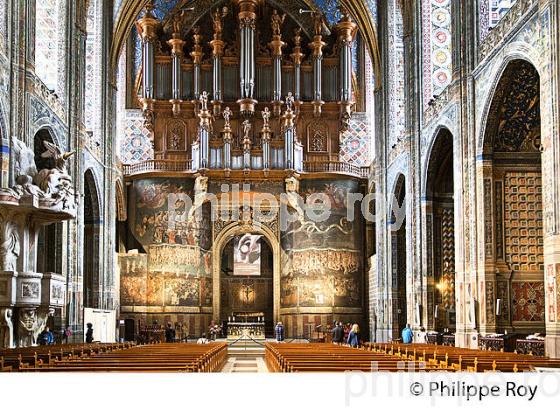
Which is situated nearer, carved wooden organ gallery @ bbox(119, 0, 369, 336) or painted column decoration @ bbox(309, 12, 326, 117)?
carved wooden organ gallery @ bbox(119, 0, 369, 336)

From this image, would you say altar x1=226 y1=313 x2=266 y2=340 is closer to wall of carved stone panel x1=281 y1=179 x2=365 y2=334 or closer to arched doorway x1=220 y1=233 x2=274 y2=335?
wall of carved stone panel x1=281 y1=179 x2=365 y2=334

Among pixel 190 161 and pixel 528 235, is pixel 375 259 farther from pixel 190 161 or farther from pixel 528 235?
pixel 528 235

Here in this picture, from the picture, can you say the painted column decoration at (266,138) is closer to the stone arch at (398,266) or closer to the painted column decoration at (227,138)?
the painted column decoration at (227,138)

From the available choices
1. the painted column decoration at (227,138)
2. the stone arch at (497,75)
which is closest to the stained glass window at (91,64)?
the painted column decoration at (227,138)

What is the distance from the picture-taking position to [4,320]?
21.2 metres

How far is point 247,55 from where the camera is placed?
44281mm

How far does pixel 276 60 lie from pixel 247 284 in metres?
12.3

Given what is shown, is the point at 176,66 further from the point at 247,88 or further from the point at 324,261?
the point at 324,261

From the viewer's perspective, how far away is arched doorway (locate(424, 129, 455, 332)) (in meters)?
30.3

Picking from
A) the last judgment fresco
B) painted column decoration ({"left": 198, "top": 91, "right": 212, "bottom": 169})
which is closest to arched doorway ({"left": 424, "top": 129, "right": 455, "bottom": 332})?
painted column decoration ({"left": 198, "top": 91, "right": 212, "bottom": 169})

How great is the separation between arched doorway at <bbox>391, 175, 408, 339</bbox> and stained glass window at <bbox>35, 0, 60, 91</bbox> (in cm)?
1516

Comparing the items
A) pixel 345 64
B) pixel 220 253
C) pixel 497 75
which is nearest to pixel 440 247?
pixel 497 75
